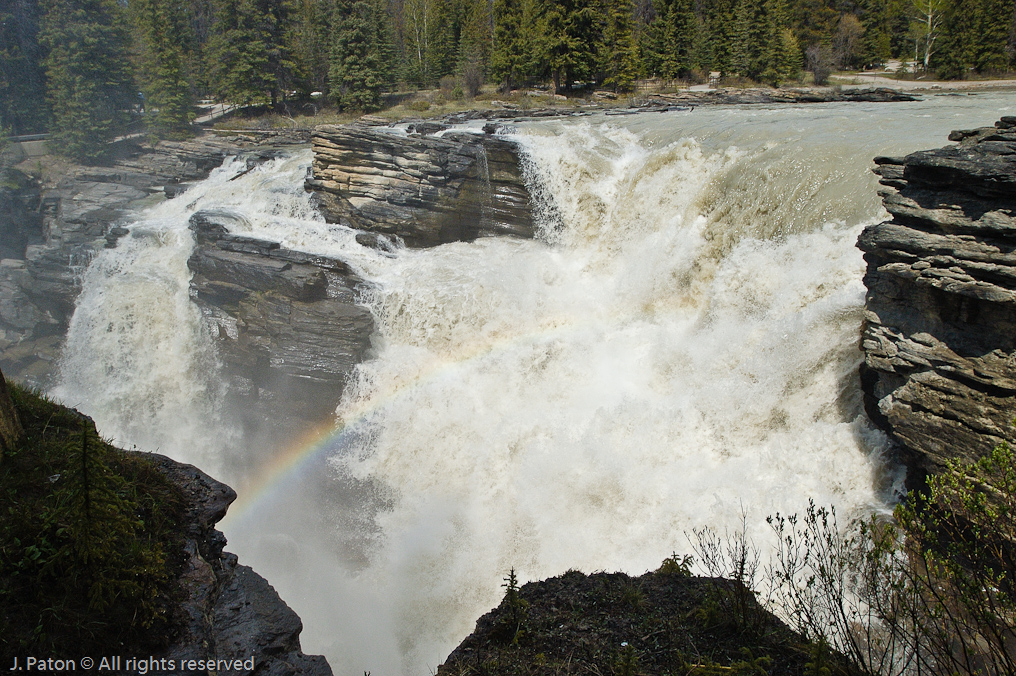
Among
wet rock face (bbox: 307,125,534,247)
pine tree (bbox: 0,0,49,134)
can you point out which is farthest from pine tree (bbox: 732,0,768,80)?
pine tree (bbox: 0,0,49,134)

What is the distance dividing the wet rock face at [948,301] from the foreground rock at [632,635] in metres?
4.00

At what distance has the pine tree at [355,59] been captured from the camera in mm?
32531

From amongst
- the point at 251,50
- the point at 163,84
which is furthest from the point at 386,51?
the point at 163,84

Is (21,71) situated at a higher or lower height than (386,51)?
lower

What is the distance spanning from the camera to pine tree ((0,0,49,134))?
28.1 metres

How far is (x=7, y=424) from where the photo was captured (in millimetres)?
4398

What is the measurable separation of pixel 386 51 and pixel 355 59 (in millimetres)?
3839

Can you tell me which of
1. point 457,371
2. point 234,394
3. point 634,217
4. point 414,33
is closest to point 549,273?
point 634,217

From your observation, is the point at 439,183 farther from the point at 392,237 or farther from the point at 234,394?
the point at 234,394

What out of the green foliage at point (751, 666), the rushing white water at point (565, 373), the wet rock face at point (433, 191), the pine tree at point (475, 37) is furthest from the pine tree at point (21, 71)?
the green foliage at point (751, 666)

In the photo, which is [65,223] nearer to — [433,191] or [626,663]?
[433,191]

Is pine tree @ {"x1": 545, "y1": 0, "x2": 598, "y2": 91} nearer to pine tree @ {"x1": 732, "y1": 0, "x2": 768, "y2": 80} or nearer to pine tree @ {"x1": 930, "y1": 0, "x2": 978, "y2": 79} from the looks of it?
pine tree @ {"x1": 732, "y1": 0, "x2": 768, "y2": 80}

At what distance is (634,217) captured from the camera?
14.1 metres

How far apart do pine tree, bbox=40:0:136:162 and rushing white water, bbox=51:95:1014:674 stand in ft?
40.5
